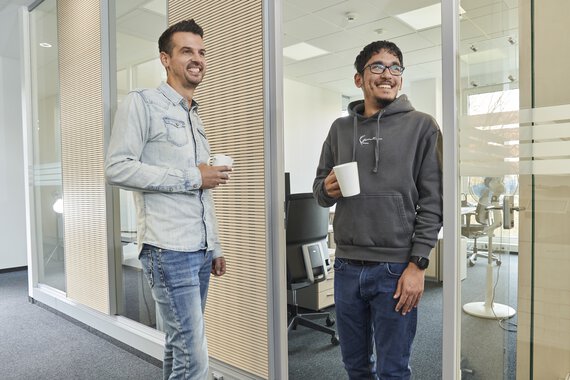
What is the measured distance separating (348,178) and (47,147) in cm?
314

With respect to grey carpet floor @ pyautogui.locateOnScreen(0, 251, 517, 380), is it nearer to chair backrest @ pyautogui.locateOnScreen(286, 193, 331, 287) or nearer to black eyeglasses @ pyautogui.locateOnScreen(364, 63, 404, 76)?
chair backrest @ pyautogui.locateOnScreen(286, 193, 331, 287)

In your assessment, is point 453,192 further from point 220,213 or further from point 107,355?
point 107,355

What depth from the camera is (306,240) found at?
2.47 metres

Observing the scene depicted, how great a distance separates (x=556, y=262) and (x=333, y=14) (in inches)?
126

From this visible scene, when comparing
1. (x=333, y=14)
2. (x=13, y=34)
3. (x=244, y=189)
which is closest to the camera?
(x=244, y=189)

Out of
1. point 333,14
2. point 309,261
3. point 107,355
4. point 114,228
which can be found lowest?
point 107,355

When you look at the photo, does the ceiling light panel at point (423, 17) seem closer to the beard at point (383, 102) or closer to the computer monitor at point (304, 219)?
the computer monitor at point (304, 219)

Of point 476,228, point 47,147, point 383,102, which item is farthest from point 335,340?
point 47,147

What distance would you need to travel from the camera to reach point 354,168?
1.10m

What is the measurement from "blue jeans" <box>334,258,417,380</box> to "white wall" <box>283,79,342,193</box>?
349cm

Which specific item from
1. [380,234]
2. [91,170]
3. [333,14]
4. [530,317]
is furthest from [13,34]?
[530,317]

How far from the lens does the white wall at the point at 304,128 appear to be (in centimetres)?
488

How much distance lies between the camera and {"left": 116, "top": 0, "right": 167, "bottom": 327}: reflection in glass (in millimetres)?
2393

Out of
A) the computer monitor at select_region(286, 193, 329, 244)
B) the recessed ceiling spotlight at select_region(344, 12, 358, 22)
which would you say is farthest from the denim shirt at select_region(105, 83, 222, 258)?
the recessed ceiling spotlight at select_region(344, 12, 358, 22)
